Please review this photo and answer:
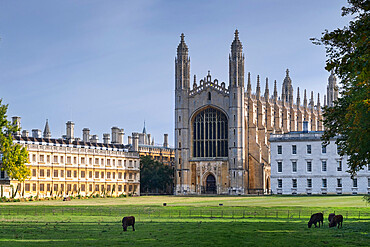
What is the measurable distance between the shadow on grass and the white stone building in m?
59.6

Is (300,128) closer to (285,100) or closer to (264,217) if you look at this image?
(285,100)

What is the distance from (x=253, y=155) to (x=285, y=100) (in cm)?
2261

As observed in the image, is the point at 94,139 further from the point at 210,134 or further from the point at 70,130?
the point at 210,134

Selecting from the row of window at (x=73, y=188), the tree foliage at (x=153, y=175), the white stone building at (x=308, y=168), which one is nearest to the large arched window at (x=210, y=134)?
the tree foliage at (x=153, y=175)

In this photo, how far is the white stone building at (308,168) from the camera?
94.3 metres

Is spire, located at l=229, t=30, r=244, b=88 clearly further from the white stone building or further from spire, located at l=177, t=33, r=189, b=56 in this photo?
the white stone building

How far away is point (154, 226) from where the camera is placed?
3425cm

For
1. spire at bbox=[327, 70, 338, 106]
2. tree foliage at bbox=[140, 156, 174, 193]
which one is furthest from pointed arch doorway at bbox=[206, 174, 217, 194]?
spire at bbox=[327, 70, 338, 106]

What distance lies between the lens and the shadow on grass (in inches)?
1005

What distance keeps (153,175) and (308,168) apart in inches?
1238

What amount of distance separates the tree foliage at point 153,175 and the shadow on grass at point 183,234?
80.3 m

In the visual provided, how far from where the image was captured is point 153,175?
11644cm

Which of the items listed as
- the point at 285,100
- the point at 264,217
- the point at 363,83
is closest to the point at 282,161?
the point at 285,100

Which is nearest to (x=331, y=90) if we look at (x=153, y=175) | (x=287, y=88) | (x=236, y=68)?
(x=287, y=88)
